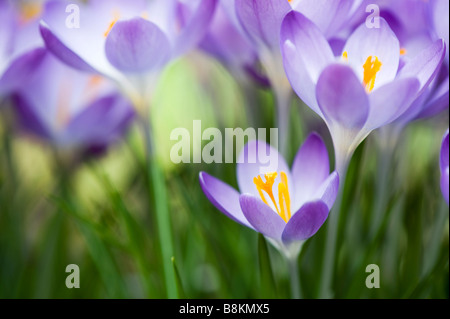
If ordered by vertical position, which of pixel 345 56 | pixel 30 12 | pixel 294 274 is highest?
pixel 30 12

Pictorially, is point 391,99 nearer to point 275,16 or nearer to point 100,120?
point 275,16

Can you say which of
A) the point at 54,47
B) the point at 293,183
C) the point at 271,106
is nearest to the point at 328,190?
the point at 293,183

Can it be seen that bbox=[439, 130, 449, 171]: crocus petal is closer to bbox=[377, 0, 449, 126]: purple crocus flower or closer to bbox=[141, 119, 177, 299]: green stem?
bbox=[377, 0, 449, 126]: purple crocus flower

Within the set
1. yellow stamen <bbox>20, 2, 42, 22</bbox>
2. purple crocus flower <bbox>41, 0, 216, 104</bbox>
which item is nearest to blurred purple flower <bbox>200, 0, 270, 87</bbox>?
purple crocus flower <bbox>41, 0, 216, 104</bbox>

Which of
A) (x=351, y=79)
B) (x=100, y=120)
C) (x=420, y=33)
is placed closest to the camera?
(x=351, y=79)

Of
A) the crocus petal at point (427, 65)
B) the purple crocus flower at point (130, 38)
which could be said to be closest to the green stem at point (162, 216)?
the purple crocus flower at point (130, 38)

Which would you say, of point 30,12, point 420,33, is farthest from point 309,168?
point 30,12
